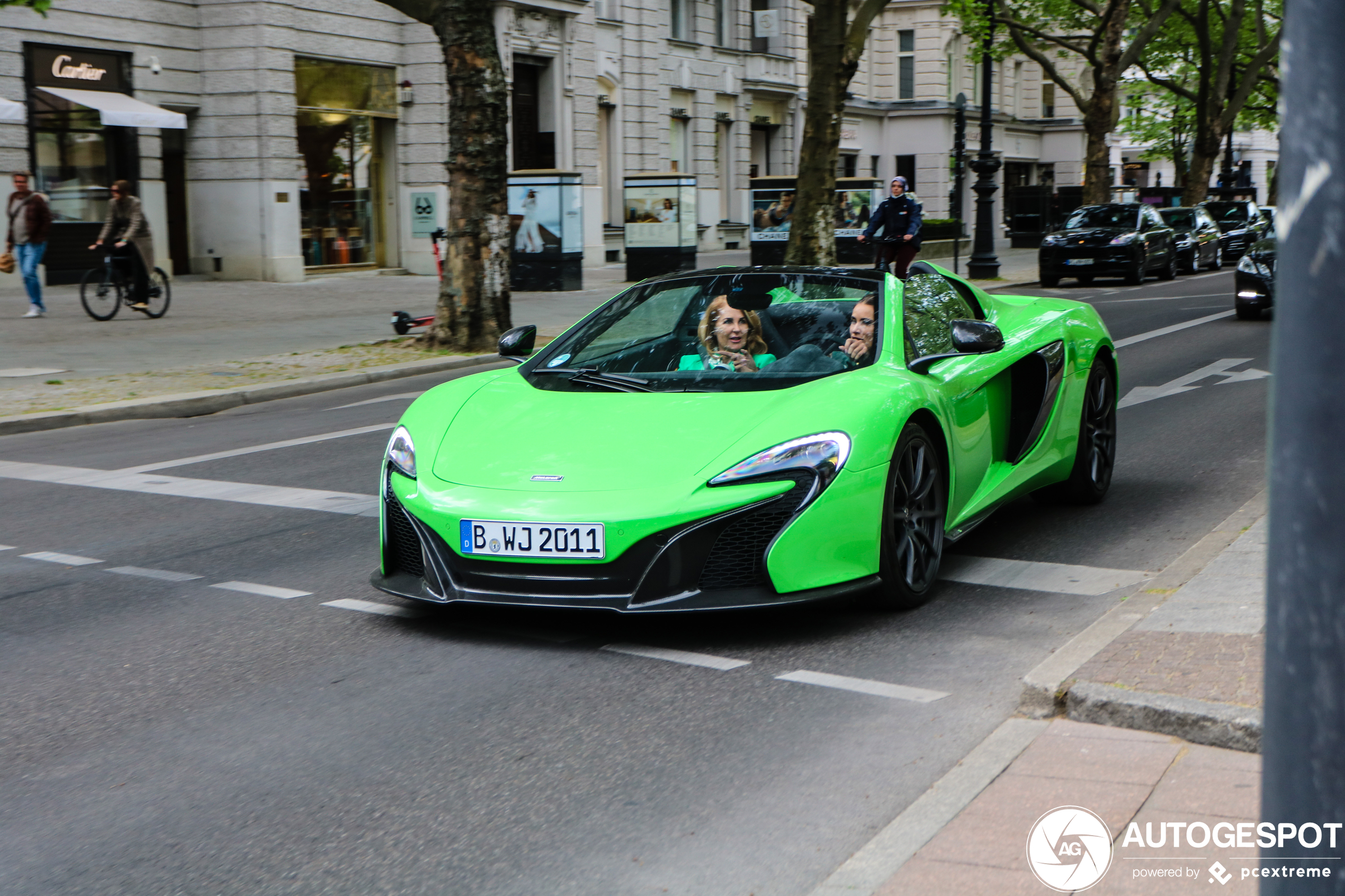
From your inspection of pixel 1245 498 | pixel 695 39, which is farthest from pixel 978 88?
pixel 1245 498

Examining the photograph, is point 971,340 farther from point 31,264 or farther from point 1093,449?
point 31,264

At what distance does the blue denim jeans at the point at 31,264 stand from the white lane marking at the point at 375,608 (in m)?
15.4

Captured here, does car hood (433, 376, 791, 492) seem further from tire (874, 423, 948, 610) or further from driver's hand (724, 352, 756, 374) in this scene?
tire (874, 423, 948, 610)

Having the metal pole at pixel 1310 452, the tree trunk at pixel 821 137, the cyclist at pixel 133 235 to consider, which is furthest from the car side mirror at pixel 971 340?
the tree trunk at pixel 821 137

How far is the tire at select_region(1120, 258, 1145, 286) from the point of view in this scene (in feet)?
94.1

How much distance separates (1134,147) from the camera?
272 feet

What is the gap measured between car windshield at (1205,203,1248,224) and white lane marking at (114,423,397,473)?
33.1 metres

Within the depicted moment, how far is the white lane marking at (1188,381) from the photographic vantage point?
12.1 m

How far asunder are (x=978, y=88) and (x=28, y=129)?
4338cm

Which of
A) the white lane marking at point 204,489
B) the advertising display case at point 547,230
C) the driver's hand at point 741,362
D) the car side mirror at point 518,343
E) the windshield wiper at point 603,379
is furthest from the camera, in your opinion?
the advertising display case at point 547,230

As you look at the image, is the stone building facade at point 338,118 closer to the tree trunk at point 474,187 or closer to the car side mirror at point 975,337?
the tree trunk at point 474,187

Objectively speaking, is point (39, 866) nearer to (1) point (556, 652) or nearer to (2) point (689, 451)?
(1) point (556, 652)

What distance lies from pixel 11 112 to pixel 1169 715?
71.1ft

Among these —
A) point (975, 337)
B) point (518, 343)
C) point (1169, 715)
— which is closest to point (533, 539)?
point (518, 343)
